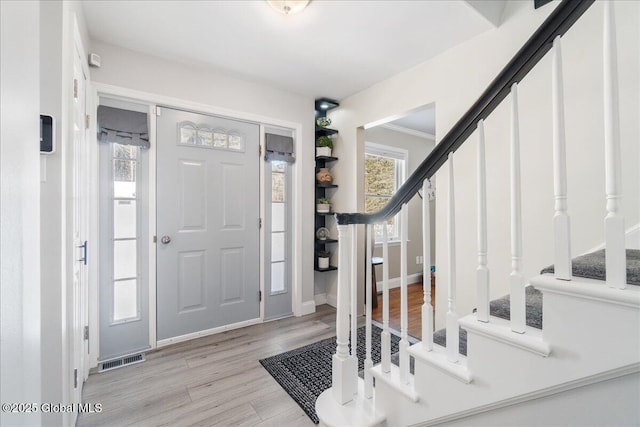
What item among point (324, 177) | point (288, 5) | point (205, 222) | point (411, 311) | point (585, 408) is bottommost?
point (411, 311)

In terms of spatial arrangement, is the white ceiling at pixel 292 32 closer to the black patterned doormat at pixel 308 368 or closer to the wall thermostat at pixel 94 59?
the wall thermostat at pixel 94 59

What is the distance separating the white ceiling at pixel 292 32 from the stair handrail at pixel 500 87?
1307 mm

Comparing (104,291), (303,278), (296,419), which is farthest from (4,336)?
(303,278)

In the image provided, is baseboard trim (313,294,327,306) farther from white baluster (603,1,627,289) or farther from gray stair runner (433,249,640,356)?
white baluster (603,1,627,289)

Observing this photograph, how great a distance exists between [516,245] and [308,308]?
2744mm

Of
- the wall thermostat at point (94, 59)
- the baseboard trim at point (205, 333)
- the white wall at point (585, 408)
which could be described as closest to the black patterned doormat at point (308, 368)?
the baseboard trim at point (205, 333)

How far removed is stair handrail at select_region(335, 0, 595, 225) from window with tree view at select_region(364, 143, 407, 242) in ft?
10.0

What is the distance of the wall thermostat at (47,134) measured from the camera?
1.17 metres

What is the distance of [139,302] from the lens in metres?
2.41

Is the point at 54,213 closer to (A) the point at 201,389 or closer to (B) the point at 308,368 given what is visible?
(A) the point at 201,389

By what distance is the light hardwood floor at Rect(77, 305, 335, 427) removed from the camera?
165cm

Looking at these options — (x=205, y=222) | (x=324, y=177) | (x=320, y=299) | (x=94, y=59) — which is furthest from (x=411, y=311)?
(x=94, y=59)

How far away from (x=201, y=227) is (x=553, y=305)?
2645mm

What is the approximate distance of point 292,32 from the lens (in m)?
2.17
